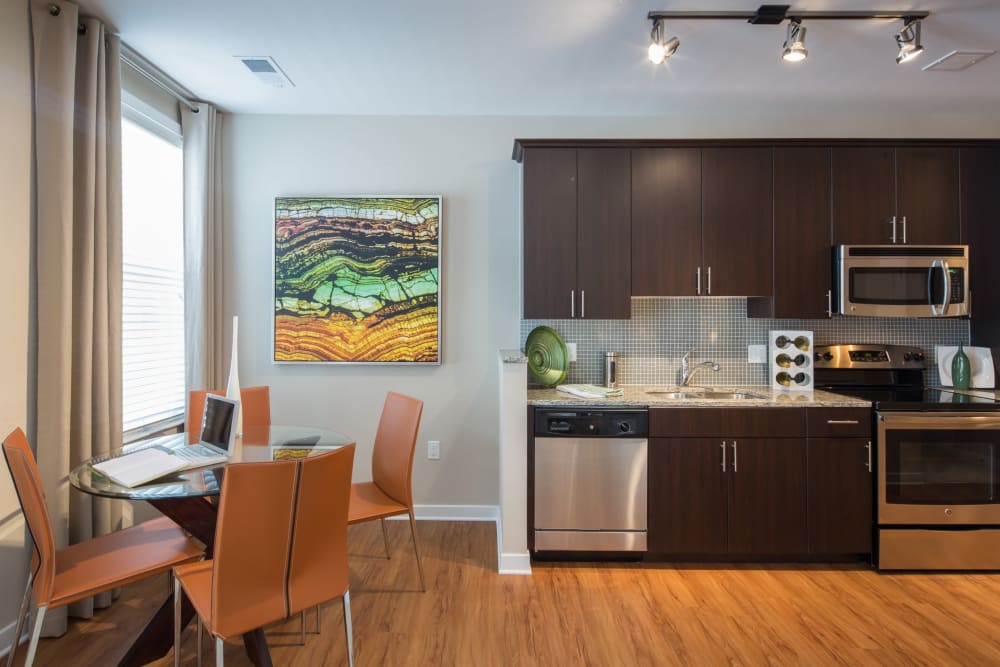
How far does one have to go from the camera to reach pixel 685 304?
3547 mm

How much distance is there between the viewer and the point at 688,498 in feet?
9.66

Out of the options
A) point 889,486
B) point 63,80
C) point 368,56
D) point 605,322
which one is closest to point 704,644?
point 889,486

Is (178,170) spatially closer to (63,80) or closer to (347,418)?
(63,80)

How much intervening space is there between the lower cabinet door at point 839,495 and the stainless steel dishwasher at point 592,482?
882mm

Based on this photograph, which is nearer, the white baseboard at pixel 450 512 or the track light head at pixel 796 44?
the track light head at pixel 796 44

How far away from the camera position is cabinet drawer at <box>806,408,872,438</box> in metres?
2.93

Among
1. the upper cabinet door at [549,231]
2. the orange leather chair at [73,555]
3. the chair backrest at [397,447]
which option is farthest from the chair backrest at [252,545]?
the upper cabinet door at [549,231]

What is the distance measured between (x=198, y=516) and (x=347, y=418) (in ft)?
5.25

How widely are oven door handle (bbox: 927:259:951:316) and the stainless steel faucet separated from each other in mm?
1178

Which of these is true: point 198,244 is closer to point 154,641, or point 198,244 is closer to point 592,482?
point 154,641

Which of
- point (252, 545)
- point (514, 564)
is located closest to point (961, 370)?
point (514, 564)

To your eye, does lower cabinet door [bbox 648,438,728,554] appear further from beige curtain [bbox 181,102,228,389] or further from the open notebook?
beige curtain [bbox 181,102,228,389]

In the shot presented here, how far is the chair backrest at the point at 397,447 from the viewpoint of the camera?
8.52ft

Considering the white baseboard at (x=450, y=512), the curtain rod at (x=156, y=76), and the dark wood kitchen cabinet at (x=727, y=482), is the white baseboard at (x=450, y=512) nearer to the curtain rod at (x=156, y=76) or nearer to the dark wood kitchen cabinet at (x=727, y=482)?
the dark wood kitchen cabinet at (x=727, y=482)
